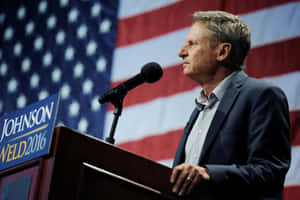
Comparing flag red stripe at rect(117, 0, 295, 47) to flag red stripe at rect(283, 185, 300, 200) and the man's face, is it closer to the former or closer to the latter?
flag red stripe at rect(283, 185, 300, 200)

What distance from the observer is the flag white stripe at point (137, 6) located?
3799mm

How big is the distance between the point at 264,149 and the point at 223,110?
238 millimetres

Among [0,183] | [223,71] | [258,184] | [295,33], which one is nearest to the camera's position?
[0,183]

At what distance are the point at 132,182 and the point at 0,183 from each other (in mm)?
361

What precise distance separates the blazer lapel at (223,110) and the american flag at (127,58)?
1139mm

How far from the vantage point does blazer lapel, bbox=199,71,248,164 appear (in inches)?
64.2

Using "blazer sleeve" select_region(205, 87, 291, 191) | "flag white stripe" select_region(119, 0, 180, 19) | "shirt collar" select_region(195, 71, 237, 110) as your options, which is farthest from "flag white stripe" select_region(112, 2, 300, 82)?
"blazer sleeve" select_region(205, 87, 291, 191)

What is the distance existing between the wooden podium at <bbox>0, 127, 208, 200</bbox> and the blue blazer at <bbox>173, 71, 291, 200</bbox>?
129mm

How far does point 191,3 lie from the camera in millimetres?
3598

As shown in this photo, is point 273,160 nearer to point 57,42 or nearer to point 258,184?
point 258,184

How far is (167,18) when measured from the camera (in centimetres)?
370

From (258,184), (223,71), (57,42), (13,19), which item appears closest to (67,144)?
(258,184)

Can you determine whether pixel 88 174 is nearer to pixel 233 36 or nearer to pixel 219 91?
pixel 219 91

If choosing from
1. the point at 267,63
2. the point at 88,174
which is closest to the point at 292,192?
the point at 267,63
